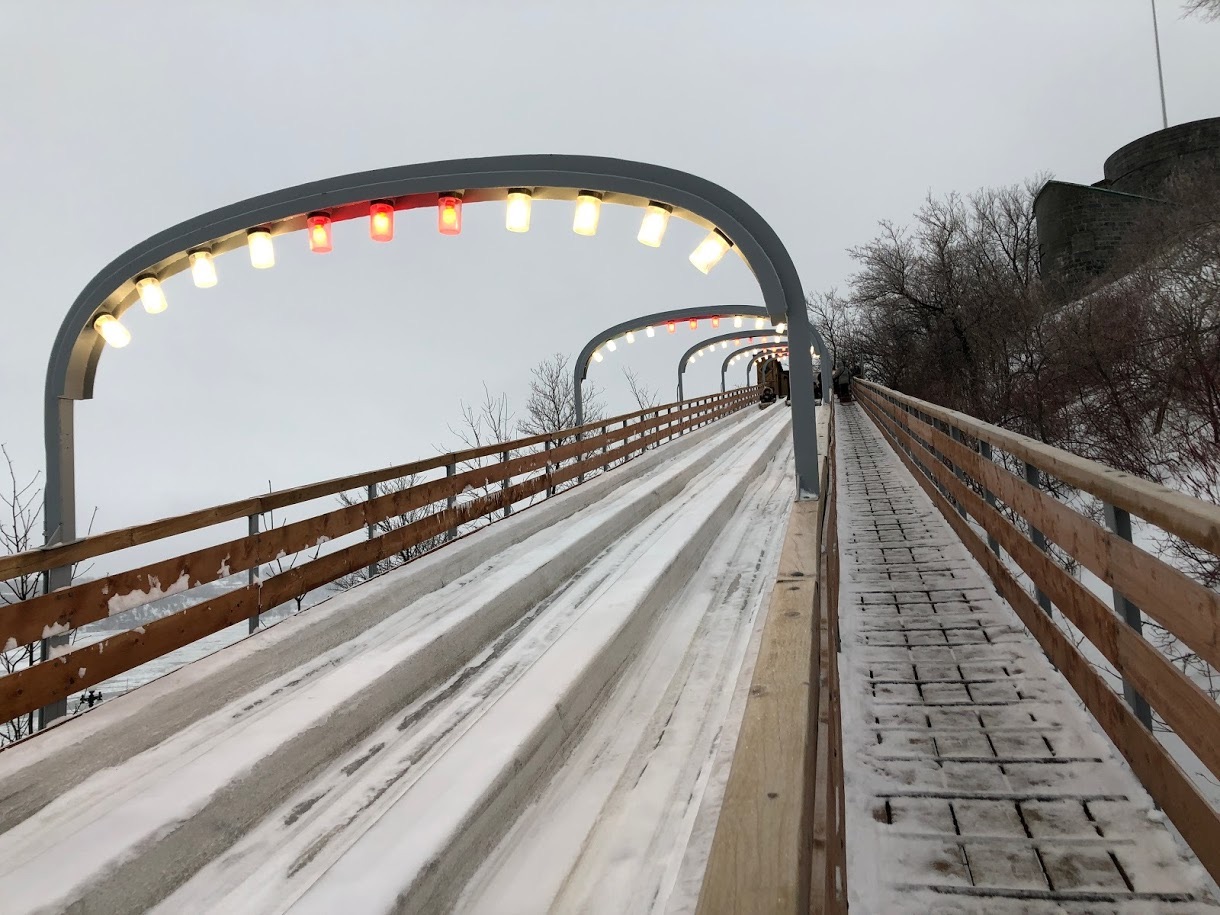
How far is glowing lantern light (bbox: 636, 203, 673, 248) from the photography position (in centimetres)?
666

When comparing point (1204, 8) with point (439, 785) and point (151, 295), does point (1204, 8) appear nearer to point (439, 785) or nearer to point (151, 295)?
point (151, 295)

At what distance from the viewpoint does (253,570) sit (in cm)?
481

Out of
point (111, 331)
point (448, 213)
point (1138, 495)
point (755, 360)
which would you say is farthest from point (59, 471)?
point (755, 360)

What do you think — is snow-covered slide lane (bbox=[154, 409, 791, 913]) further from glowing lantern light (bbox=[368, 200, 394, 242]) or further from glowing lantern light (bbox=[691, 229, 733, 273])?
glowing lantern light (bbox=[368, 200, 394, 242])

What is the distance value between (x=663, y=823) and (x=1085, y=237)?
46.0 m

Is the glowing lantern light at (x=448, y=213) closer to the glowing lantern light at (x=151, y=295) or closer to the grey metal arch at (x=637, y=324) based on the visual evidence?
the glowing lantern light at (x=151, y=295)

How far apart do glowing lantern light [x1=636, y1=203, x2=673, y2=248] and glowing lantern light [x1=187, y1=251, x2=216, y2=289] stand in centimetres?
434

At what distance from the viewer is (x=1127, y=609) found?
8.63 feet

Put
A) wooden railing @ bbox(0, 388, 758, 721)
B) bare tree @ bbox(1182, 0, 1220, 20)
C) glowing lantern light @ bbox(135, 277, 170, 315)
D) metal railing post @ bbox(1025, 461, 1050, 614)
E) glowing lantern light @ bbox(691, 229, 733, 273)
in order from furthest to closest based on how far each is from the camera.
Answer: bare tree @ bbox(1182, 0, 1220, 20) < glowing lantern light @ bbox(135, 277, 170, 315) < glowing lantern light @ bbox(691, 229, 733, 273) < metal railing post @ bbox(1025, 461, 1050, 614) < wooden railing @ bbox(0, 388, 758, 721)

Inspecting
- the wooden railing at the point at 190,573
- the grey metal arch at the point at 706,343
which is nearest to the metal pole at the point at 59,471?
the wooden railing at the point at 190,573

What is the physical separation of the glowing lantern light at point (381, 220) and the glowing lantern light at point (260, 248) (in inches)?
40.8

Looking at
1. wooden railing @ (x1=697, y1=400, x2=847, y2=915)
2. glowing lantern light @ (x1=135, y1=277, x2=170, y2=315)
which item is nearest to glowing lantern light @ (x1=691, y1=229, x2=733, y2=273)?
wooden railing @ (x1=697, y1=400, x2=847, y2=915)

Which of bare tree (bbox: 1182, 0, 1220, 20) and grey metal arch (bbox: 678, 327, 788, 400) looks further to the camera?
grey metal arch (bbox: 678, 327, 788, 400)

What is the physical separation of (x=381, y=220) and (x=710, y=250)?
3.36 meters
